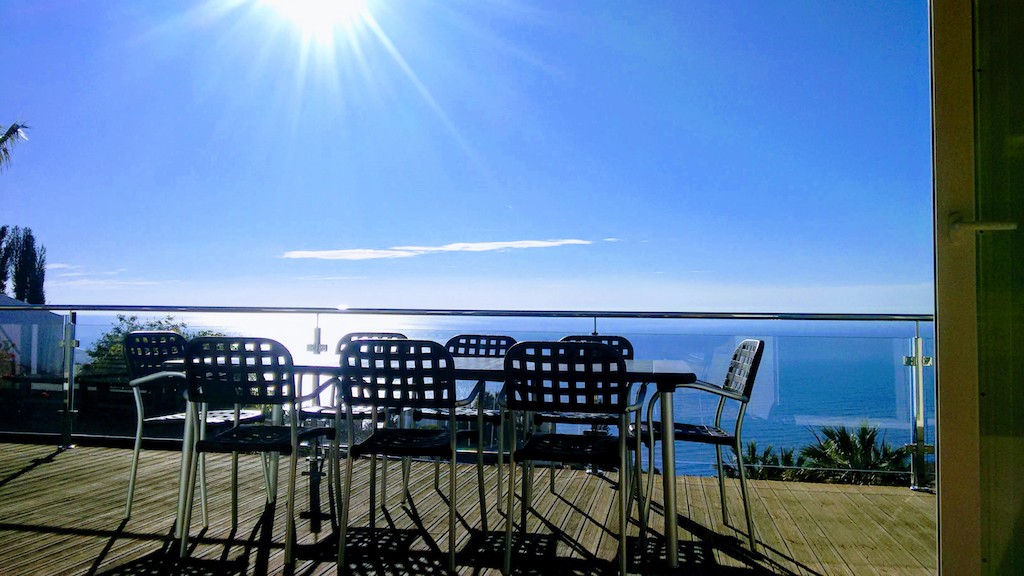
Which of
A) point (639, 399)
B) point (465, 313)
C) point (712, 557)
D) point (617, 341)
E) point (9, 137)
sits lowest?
point (712, 557)

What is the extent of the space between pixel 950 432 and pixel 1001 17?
1091mm

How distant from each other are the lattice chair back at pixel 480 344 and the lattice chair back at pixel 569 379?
166 cm

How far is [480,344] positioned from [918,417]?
2.69 meters

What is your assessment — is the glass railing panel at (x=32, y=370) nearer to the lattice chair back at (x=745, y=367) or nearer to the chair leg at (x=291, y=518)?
the chair leg at (x=291, y=518)

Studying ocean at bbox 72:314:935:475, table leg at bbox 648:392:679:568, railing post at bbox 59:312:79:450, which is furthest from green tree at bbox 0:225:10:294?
table leg at bbox 648:392:679:568

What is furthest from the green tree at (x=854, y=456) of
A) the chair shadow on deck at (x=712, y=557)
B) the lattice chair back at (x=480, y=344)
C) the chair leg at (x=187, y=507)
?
the chair leg at (x=187, y=507)

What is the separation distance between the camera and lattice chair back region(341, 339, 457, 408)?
9.40 ft

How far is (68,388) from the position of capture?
5395 mm

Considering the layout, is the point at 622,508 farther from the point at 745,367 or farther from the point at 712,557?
the point at 745,367

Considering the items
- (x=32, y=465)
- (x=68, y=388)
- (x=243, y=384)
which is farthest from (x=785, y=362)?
(x=68, y=388)

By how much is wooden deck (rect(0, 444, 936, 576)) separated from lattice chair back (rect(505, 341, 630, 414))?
71cm

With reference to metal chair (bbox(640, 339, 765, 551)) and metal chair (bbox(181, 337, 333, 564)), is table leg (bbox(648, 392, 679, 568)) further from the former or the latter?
metal chair (bbox(181, 337, 333, 564))

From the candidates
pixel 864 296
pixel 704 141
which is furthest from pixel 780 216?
pixel 704 141

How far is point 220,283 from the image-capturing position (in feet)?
129
